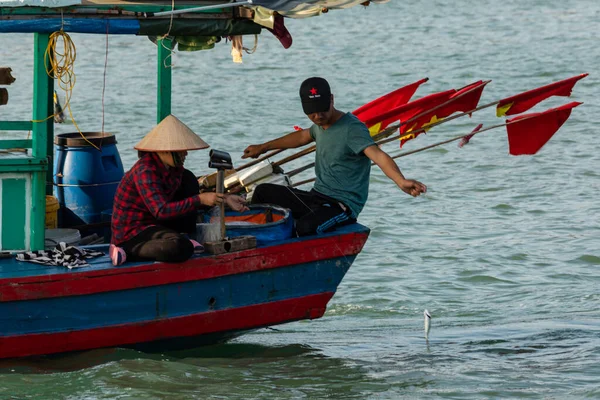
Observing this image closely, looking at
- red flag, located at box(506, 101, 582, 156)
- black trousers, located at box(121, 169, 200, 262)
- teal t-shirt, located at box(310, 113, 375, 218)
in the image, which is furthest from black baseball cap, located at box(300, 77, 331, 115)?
red flag, located at box(506, 101, 582, 156)

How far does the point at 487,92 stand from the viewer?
762 inches

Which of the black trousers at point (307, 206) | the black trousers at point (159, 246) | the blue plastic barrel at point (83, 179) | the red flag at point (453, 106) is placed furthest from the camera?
the red flag at point (453, 106)

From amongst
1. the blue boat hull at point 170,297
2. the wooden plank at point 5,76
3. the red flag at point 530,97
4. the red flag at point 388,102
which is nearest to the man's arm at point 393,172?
the blue boat hull at point 170,297

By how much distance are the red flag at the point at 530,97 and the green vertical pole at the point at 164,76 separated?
2.50 meters

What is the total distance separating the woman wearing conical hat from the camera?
259 inches

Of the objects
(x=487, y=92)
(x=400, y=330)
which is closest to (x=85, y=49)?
(x=487, y=92)

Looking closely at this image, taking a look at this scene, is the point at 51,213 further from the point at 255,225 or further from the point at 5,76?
the point at 255,225

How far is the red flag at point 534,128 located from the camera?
8.07 metres

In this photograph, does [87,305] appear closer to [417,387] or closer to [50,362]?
[50,362]

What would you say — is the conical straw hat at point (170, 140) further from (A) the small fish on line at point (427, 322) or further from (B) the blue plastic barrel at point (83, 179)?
(A) the small fish on line at point (427, 322)

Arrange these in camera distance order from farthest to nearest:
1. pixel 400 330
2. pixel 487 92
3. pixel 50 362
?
pixel 487 92 < pixel 400 330 < pixel 50 362

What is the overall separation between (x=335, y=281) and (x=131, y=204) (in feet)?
5.05

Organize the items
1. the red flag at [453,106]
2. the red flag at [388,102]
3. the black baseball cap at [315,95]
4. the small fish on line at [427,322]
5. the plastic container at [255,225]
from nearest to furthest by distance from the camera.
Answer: the plastic container at [255,225]
the black baseball cap at [315,95]
the small fish on line at [427,322]
the red flag at [453,106]
the red flag at [388,102]

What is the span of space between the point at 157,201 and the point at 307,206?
4.13ft
